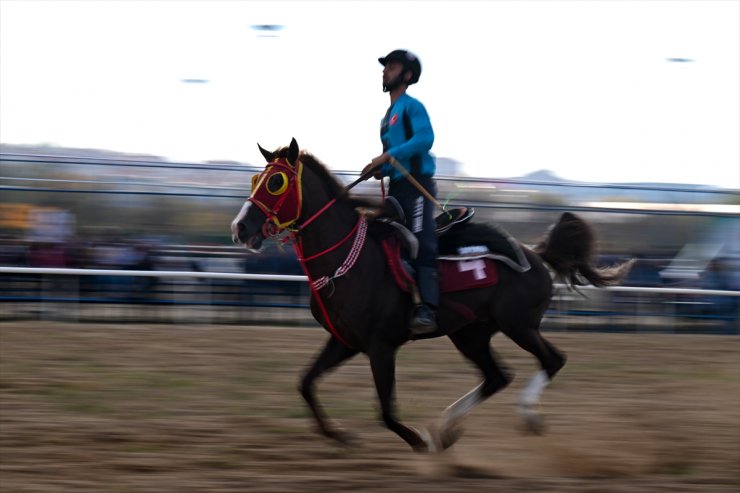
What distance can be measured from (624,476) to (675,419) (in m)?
2.05

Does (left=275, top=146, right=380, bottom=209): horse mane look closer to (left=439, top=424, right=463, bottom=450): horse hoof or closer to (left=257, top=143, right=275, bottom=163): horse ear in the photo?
(left=257, top=143, right=275, bottom=163): horse ear

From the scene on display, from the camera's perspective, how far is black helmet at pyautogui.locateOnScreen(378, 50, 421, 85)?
6.11 meters

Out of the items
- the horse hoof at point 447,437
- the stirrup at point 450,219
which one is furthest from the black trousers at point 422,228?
the horse hoof at point 447,437

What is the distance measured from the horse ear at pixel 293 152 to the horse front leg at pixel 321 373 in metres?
1.13

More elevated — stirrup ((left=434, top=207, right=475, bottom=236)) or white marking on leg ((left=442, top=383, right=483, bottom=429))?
stirrup ((left=434, top=207, right=475, bottom=236))

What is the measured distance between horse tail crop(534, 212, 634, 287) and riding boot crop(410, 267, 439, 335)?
1221mm

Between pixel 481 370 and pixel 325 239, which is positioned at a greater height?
pixel 325 239

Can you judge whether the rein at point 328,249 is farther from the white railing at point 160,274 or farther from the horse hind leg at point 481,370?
the white railing at point 160,274

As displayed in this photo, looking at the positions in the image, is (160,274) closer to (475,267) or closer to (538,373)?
(475,267)

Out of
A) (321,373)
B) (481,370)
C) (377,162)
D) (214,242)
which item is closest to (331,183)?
(377,162)

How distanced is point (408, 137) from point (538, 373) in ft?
5.80

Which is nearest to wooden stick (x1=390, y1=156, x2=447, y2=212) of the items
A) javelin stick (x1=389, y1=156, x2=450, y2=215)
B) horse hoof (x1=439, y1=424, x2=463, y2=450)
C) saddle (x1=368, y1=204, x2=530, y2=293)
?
javelin stick (x1=389, y1=156, x2=450, y2=215)

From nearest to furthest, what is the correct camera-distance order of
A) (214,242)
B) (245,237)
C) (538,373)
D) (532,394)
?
1. (245,237)
2. (532,394)
3. (538,373)
4. (214,242)

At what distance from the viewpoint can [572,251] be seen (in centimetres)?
687
